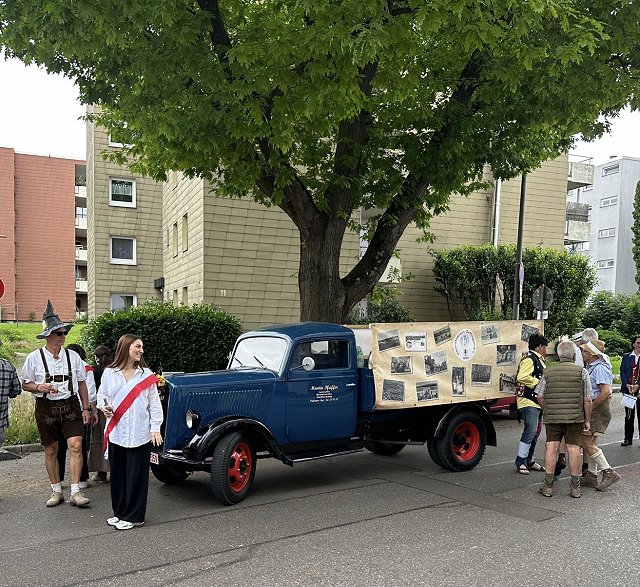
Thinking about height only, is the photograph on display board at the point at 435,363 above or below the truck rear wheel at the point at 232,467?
above

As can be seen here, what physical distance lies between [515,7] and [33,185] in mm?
47730

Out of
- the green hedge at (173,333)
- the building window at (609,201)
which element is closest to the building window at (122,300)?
the green hedge at (173,333)

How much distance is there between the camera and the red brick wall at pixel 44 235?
4772cm

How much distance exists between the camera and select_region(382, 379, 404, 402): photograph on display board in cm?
786

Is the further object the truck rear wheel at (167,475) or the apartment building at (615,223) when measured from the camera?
the apartment building at (615,223)

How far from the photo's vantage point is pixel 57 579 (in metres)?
4.75

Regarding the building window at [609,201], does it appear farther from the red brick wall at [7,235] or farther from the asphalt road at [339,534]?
the asphalt road at [339,534]

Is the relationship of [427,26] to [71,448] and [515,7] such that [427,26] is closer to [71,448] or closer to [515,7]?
[515,7]

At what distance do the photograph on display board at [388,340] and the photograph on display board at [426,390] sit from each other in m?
0.61

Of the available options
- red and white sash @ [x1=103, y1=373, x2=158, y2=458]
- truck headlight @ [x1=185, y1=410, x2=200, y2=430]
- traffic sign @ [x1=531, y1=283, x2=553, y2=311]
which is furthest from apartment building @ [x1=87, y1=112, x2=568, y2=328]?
red and white sash @ [x1=103, y1=373, x2=158, y2=458]

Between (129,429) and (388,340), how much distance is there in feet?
11.1

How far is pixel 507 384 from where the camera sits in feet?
29.2

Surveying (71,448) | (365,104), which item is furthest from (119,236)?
(71,448)

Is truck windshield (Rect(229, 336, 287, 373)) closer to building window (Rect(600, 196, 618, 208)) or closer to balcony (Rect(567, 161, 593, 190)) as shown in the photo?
balcony (Rect(567, 161, 593, 190))
